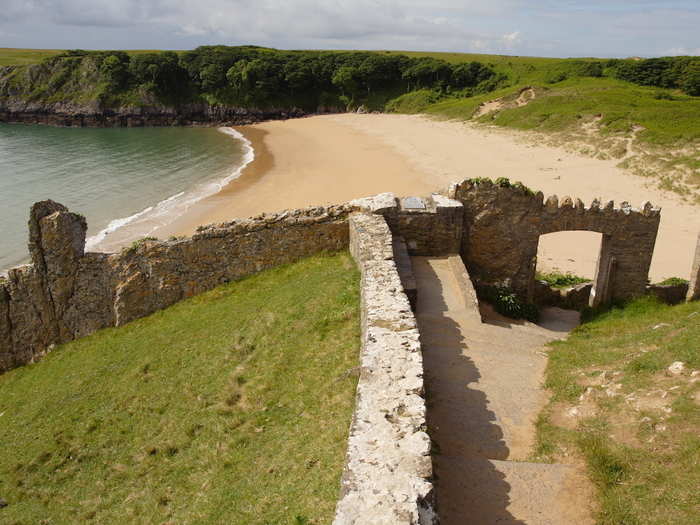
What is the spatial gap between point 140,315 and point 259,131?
61.7 m

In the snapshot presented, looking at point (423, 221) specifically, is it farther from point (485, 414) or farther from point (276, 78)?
point (276, 78)

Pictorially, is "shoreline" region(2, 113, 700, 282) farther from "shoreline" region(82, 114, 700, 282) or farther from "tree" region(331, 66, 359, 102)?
"tree" region(331, 66, 359, 102)

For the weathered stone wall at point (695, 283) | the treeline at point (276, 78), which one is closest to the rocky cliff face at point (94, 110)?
the treeline at point (276, 78)

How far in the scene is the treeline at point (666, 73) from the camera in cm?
5388

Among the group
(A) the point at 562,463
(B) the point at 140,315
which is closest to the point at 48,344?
(B) the point at 140,315

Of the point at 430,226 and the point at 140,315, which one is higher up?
the point at 430,226

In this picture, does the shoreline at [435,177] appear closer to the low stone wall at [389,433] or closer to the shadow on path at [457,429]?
the shadow on path at [457,429]

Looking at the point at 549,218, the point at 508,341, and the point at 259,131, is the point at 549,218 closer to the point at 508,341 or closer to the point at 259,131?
the point at 508,341

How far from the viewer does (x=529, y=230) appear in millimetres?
14461

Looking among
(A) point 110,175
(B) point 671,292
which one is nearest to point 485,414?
(B) point 671,292

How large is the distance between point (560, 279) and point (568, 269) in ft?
5.83

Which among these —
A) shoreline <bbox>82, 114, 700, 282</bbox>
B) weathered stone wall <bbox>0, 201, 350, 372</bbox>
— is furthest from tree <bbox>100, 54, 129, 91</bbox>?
weathered stone wall <bbox>0, 201, 350, 372</bbox>

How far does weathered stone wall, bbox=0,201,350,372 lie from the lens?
13.5 m

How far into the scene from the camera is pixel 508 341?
10.5m
